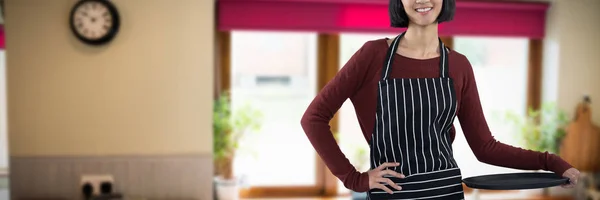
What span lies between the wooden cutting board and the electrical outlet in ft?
8.45

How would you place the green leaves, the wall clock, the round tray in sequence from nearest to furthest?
the round tray < the wall clock < the green leaves

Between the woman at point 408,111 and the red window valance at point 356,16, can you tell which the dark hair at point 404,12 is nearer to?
the woman at point 408,111

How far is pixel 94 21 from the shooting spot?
6.99 ft

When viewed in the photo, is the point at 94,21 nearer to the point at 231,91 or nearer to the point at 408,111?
the point at 231,91

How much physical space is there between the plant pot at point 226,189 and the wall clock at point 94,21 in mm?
963

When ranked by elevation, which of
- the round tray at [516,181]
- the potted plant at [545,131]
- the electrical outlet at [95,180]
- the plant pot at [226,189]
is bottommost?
the plant pot at [226,189]

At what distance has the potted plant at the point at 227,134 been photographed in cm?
245

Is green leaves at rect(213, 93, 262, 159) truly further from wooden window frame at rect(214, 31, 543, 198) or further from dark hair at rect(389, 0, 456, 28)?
dark hair at rect(389, 0, 456, 28)

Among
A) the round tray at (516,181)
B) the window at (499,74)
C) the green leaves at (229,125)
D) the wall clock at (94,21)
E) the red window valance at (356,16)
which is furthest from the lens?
the window at (499,74)

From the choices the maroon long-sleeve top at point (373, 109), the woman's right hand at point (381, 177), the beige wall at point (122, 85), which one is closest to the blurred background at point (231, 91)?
the beige wall at point (122, 85)

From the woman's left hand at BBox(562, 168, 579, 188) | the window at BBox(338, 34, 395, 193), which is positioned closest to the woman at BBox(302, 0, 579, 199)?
the woman's left hand at BBox(562, 168, 579, 188)

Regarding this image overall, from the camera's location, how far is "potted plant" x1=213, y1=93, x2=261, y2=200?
8.04 ft

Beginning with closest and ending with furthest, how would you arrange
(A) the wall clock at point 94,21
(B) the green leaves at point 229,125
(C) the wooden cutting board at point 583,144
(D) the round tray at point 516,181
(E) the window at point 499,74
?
1. (D) the round tray at point 516,181
2. (A) the wall clock at point 94,21
3. (B) the green leaves at point 229,125
4. (C) the wooden cutting board at point 583,144
5. (E) the window at point 499,74

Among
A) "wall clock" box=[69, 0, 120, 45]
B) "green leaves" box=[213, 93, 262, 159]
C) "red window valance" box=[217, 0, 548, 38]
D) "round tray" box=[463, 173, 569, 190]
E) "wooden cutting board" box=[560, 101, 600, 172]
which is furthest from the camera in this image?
"wooden cutting board" box=[560, 101, 600, 172]
